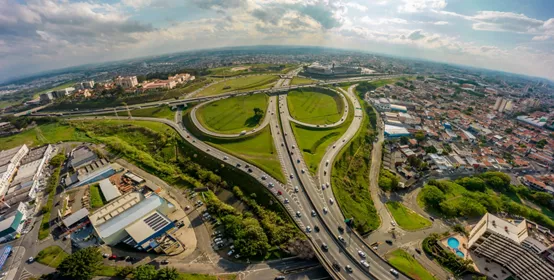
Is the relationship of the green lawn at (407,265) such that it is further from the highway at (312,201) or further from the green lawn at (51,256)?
the green lawn at (51,256)

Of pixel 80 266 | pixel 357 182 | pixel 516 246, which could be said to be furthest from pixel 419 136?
pixel 80 266

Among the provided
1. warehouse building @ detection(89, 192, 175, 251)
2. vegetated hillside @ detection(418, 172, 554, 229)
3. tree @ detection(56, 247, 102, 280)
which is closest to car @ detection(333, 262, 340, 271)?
warehouse building @ detection(89, 192, 175, 251)

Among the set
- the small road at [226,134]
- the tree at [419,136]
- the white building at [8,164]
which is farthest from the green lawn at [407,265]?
the white building at [8,164]

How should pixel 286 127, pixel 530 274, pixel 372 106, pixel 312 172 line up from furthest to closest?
pixel 372 106, pixel 286 127, pixel 312 172, pixel 530 274

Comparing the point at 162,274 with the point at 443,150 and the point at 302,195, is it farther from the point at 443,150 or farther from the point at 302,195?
the point at 443,150

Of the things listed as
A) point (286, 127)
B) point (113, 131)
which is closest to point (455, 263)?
point (286, 127)

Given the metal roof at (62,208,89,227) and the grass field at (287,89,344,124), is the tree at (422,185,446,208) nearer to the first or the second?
the grass field at (287,89,344,124)
